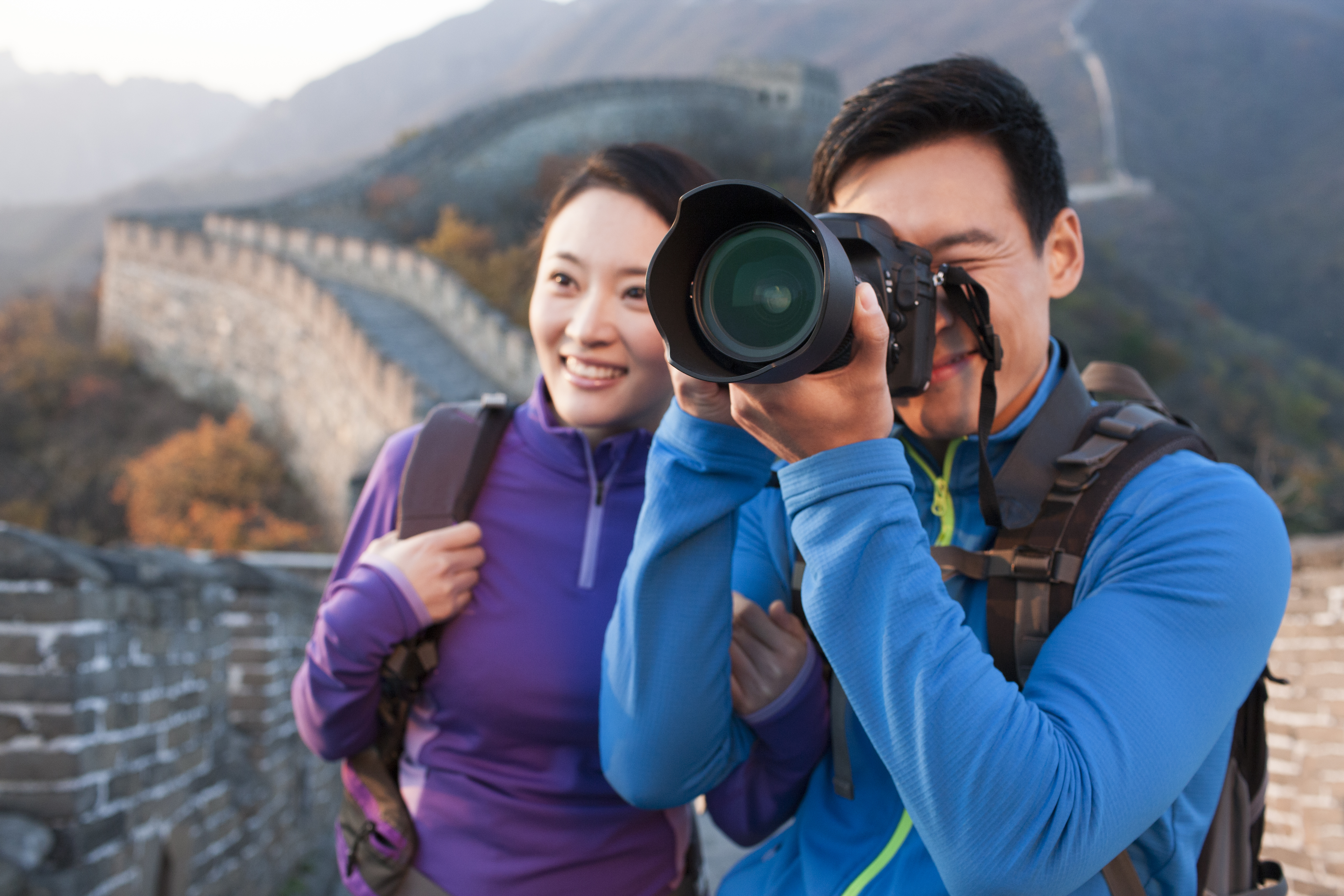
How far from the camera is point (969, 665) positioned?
921 millimetres

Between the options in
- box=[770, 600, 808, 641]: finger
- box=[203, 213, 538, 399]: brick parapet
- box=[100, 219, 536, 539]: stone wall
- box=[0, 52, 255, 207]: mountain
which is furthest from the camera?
box=[0, 52, 255, 207]: mountain

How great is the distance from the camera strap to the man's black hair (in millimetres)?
174

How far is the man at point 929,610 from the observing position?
91cm

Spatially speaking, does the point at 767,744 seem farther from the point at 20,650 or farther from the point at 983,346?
the point at 20,650

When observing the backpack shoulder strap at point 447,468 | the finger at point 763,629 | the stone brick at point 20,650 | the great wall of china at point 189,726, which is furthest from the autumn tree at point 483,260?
the finger at point 763,629

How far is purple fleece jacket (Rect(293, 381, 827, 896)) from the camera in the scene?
4.96 feet

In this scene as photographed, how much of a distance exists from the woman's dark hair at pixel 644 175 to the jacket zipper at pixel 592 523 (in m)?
0.45

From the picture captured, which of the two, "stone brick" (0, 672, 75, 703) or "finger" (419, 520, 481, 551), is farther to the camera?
"stone brick" (0, 672, 75, 703)

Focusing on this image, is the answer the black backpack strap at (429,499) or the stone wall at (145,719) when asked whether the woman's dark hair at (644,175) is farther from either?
the stone wall at (145,719)

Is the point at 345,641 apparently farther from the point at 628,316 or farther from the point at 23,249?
the point at 23,249

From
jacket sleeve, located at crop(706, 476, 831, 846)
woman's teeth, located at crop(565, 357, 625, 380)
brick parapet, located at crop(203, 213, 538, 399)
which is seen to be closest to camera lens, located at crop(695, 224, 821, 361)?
jacket sleeve, located at crop(706, 476, 831, 846)

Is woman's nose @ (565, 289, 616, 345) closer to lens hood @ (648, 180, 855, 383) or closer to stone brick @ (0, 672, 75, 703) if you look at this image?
lens hood @ (648, 180, 855, 383)

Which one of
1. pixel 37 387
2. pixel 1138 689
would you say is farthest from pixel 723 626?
pixel 37 387

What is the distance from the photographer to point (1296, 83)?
57656 mm
